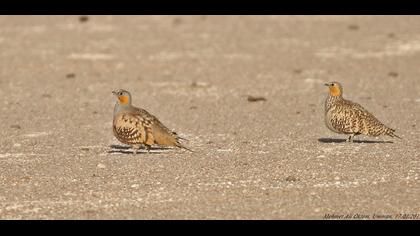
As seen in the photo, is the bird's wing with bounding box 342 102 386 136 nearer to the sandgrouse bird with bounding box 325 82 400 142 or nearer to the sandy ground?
the sandgrouse bird with bounding box 325 82 400 142

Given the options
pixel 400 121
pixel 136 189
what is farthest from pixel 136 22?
pixel 136 189

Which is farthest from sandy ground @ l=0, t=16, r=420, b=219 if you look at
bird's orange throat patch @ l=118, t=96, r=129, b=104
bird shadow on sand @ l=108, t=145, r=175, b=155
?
bird's orange throat patch @ l=118, t=96, r=129, b=104

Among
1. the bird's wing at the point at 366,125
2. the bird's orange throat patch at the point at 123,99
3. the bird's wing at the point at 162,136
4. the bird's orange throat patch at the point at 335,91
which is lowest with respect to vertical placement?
the bird's wing at the point at 366,125

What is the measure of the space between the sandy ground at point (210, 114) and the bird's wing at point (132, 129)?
0.28 m

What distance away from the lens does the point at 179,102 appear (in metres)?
20.0

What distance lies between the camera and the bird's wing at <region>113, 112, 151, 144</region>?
46.3ft

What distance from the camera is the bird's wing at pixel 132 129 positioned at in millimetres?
14125

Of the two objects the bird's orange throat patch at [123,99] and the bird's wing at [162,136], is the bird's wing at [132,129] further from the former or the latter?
the bird's orange throat patch at [123,99]

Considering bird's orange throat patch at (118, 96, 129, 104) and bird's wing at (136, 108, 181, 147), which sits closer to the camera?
bird's wing at (136, 108, 181, 147)

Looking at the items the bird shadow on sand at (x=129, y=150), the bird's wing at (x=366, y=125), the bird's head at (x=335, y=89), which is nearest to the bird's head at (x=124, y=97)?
the bird shadow on sand at (x=129, y=150)

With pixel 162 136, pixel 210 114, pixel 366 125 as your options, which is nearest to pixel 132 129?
pixel 162 136

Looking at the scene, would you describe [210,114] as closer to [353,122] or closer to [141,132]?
[353,122]

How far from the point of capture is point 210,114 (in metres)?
18.3

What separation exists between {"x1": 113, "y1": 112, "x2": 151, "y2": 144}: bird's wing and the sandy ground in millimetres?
284
